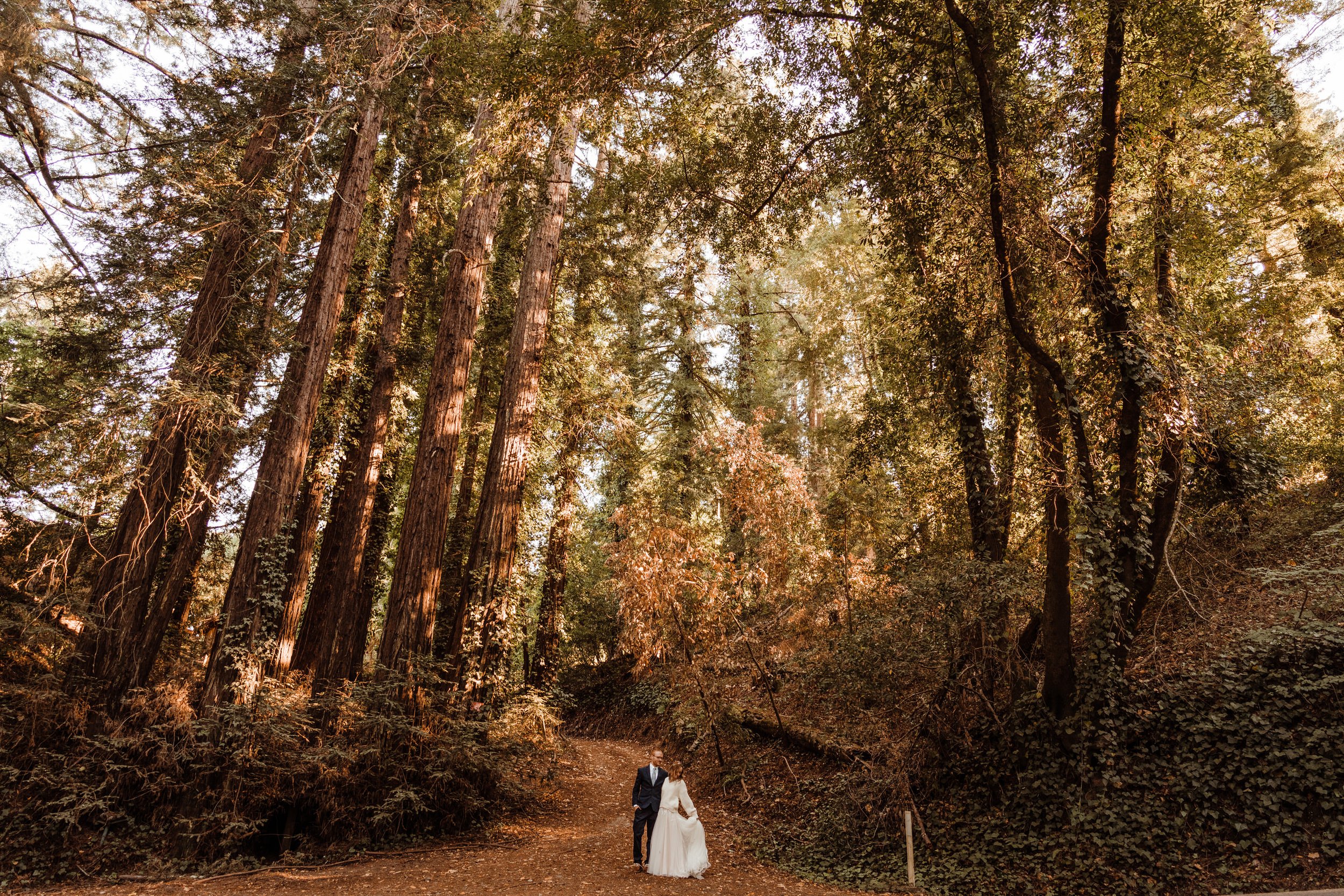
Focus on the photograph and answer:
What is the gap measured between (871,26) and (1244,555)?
368 inches

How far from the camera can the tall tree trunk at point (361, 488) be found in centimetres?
1091

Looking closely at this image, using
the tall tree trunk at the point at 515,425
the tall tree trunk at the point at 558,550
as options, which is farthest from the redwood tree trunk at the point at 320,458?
the tall tree trunk at the point at 558,550

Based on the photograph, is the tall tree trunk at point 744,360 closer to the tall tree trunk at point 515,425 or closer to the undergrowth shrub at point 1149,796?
the tall tree trunk at point 515,425

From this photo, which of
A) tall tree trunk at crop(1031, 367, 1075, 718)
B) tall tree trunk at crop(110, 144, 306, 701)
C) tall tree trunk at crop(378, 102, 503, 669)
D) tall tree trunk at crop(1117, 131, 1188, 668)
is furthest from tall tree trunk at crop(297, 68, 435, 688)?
tall tree trunk at crop(1117, 131, 1188, 668)

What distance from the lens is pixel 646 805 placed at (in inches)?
291

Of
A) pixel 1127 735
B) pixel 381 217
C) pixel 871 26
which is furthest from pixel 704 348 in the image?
pixel 1127 735

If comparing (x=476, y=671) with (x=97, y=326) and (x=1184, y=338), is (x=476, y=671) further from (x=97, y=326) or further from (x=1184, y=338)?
(x=1184, y=338)

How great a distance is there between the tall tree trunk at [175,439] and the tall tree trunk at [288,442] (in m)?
0.94

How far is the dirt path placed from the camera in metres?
6.37

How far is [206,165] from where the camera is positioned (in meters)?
8.85

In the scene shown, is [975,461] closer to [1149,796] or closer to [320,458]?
[1149,796]

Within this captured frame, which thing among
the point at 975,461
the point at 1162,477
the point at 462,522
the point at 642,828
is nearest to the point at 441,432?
the point at 642,828

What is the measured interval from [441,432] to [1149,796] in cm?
981

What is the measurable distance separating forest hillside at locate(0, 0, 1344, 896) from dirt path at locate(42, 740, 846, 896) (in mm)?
468
